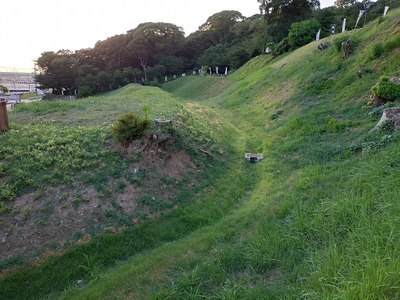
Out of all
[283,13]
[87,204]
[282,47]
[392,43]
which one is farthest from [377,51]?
[283,13]

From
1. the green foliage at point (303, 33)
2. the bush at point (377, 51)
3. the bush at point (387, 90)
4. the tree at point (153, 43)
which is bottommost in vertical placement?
the bush at point (387, 90)

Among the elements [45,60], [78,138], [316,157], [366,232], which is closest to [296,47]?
[316,157]

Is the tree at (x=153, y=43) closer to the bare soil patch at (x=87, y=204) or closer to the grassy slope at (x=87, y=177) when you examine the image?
the grassy slope at (x=87, y=177)

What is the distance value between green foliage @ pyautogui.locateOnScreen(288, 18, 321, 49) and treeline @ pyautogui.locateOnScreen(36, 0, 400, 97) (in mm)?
2130

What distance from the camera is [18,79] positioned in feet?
277

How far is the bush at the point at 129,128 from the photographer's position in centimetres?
768

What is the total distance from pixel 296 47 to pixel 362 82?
16020 mm

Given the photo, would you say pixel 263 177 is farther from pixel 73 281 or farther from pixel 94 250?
pixel 73 281

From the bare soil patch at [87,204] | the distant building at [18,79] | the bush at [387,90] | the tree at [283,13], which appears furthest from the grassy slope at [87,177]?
the distant building at [18,79]

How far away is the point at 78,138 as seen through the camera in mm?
8047

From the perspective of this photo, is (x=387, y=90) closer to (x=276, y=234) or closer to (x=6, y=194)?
(x=276, y=234)

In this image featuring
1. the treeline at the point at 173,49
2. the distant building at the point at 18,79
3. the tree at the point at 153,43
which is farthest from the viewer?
the distant building at the point at 18,79

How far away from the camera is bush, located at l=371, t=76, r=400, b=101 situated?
796 cm

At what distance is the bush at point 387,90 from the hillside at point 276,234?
51cm
